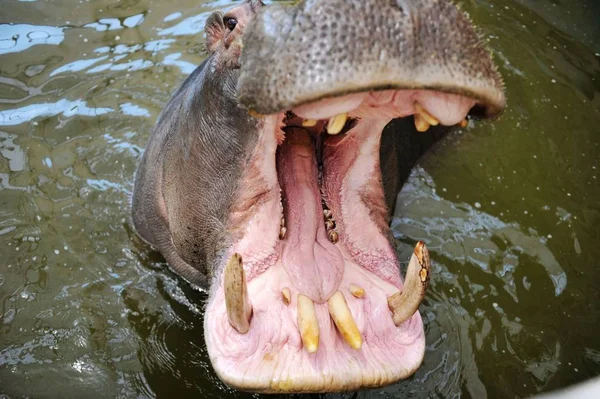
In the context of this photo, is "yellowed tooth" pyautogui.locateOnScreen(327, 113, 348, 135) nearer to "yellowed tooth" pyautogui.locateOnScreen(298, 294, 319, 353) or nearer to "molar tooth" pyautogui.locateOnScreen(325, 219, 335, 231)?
"yellowed tooth" pyautogui.locateOnScreen(298, 294, 319, 353)

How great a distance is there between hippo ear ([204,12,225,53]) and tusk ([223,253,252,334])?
1.26 meters

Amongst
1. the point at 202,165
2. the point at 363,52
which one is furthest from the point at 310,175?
the point at 363,52

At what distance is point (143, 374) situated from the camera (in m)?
3.16

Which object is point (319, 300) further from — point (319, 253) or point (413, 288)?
point (413, 288)

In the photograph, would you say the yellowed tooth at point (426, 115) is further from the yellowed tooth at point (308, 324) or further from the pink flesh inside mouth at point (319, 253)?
the yellowed tooth at point (308, 324)

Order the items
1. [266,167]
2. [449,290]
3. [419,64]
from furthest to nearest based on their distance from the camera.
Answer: [449,290]
[266,167]
[419,64]

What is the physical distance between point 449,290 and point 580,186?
5.68 ft

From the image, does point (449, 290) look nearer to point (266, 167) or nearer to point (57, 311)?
point (266, 167)

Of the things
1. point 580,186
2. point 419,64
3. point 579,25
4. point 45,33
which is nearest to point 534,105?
point 580,186

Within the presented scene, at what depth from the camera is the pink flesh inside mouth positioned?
84.1 inches

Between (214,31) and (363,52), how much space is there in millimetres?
1387

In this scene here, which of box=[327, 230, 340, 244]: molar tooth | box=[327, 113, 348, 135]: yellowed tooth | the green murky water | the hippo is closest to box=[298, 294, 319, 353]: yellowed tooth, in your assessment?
the hippo

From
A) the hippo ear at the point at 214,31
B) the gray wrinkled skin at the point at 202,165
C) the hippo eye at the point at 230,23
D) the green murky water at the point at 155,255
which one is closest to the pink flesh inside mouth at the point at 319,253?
the gray wrinkled skin at the point at 202,165

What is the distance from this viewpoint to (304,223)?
2.65 metres
